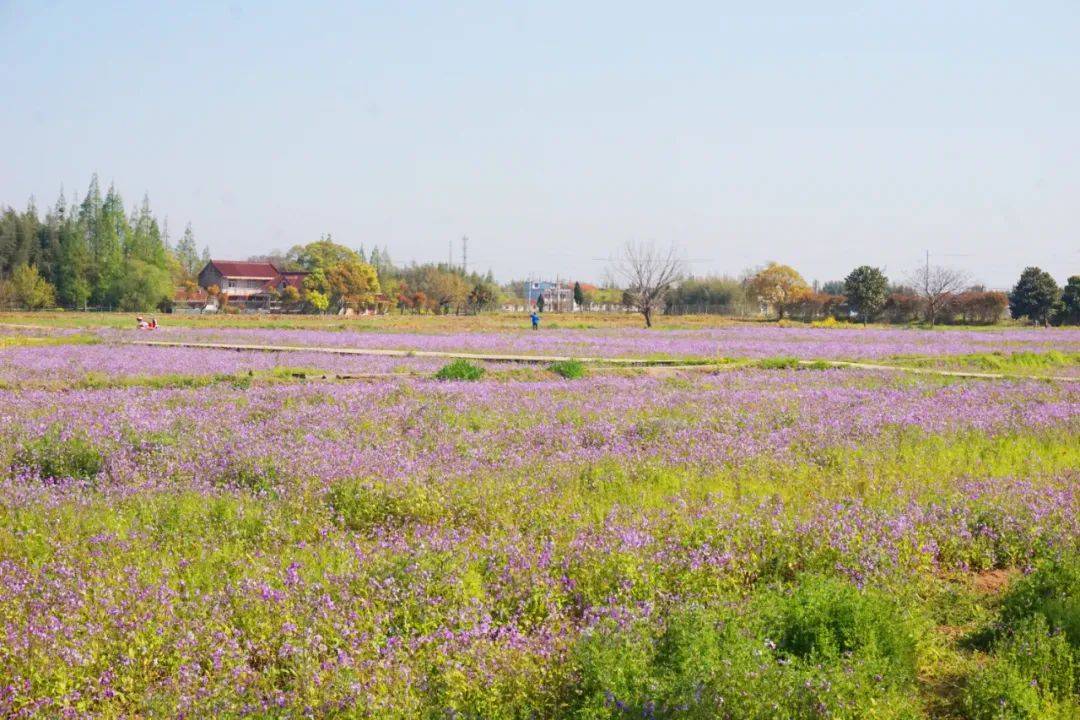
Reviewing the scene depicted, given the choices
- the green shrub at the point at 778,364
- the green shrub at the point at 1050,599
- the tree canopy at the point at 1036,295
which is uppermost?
the tree canopy at the point at 1036,295

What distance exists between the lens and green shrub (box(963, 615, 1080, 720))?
14.6 feet

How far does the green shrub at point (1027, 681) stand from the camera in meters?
4.46

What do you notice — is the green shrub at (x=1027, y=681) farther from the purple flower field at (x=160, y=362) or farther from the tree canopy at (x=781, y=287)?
the tree canopy at (x=781, y=287)

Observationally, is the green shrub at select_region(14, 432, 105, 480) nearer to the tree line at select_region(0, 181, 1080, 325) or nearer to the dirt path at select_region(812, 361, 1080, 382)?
the dirt path at select_region(812, 361, 1080, 382)

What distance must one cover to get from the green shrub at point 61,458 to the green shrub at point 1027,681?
945 centimetres

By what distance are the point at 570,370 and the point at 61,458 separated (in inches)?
557

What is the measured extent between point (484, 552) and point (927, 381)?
17.4 metres

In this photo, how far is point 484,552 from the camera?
663cm

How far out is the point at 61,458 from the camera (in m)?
10.4

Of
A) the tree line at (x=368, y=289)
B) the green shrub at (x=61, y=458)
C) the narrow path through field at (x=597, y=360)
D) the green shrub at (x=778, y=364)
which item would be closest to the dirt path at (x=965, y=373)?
the narrow path through field at (x=597, y=360)

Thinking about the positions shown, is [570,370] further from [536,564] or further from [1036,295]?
[1036,295]

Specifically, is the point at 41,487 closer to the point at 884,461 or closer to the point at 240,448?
the point at 240,448

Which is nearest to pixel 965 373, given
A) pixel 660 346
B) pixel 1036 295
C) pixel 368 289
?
pixel 660 346

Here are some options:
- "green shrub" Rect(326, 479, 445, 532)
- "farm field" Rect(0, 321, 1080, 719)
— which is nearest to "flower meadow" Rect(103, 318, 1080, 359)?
"farm field" Rect(0, 321, 1080, 719)
